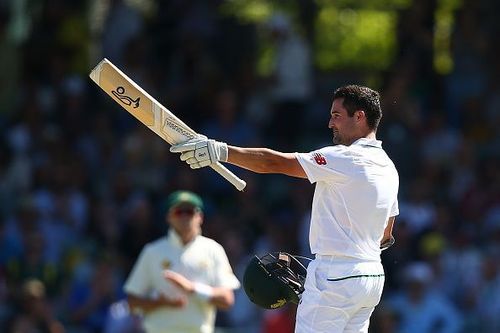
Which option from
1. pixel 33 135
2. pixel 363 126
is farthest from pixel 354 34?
pixel 363 126

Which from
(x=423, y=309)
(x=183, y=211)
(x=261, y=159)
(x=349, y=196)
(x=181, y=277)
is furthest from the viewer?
(x=423, y=309)

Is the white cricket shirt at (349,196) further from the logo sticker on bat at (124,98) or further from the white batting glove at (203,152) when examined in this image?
the logo sticker on bat at (124,98)

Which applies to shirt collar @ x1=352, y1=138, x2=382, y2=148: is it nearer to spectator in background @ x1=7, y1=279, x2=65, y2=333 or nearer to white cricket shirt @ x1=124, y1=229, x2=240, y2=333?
white cricket shirt @ x1=124, y1=229, x2=240, y2=333

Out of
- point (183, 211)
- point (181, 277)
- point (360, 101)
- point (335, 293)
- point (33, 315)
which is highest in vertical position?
point (360, 101)

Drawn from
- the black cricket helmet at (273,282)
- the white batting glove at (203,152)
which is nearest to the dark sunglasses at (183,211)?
the black cricket helmet at (273,282)

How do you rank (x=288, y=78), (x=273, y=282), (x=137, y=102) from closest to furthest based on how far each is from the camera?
(x=137, y=102)
(x=273, y=282)
(x=288, y=78)

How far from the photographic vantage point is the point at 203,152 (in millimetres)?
6680

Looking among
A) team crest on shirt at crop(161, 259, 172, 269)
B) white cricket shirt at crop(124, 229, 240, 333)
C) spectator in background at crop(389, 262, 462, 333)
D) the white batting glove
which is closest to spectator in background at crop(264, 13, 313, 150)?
spectator in background at crop(389, 262, 462, 333)

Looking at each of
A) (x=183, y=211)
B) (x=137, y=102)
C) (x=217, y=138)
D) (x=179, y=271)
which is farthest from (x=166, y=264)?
(x=217, y=138)

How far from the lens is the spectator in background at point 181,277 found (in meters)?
9.39

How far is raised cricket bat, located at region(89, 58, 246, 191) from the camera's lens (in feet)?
22.8

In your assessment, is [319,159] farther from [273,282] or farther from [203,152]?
[273,282]

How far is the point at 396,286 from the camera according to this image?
39.4 ft

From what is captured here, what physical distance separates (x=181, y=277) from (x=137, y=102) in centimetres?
254
